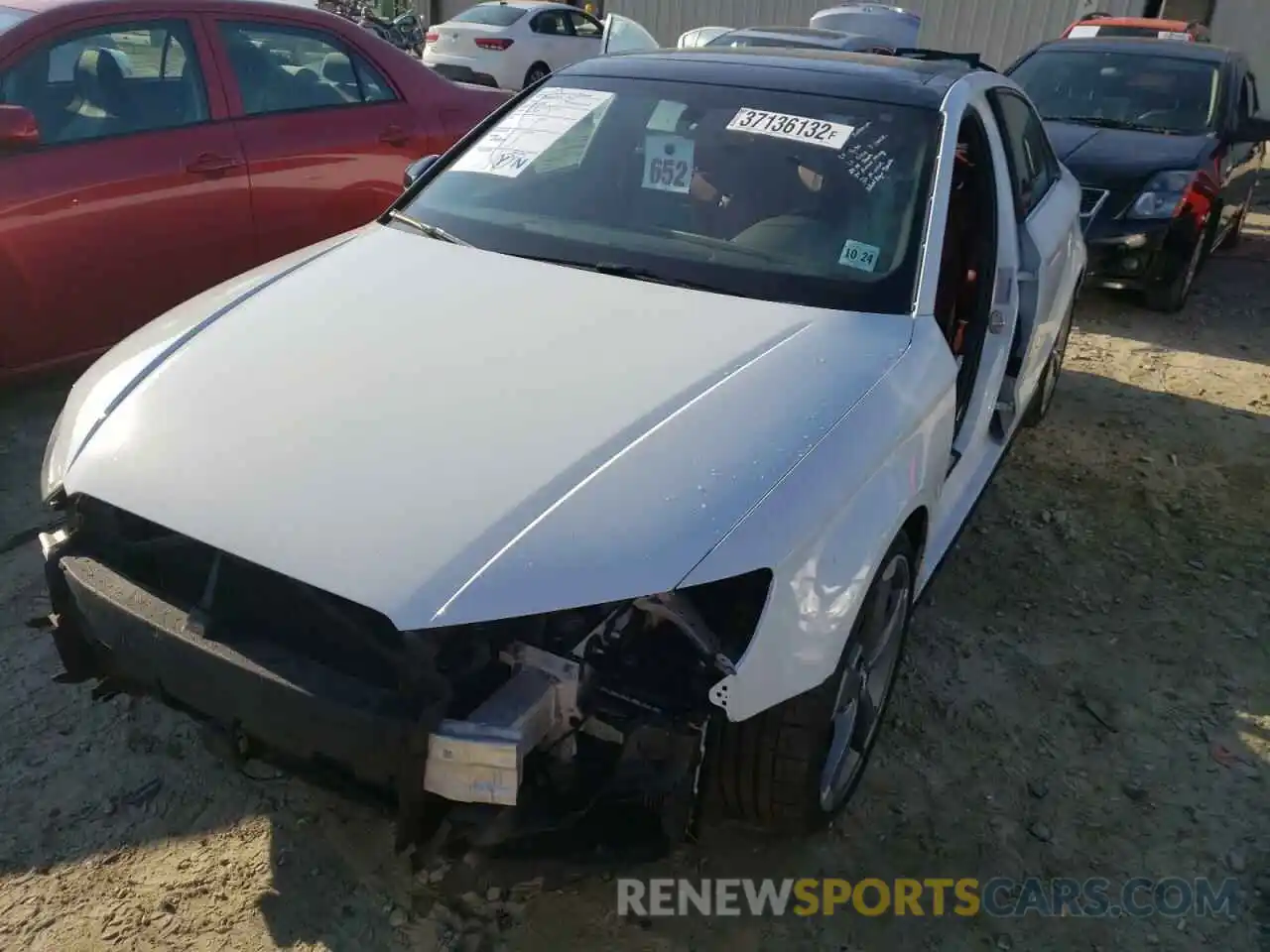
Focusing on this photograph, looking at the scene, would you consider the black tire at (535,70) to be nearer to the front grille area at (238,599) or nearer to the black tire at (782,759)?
the front grille area at (238,599)

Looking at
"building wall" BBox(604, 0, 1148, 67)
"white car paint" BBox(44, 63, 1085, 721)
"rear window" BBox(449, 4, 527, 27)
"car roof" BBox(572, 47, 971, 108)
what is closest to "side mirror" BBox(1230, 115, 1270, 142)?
"car roof" BBox(572, 47, 971, 108)

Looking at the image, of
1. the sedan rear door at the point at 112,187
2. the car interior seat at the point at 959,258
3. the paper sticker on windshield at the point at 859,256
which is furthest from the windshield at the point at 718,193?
the sedan rear door at the point at 112,187

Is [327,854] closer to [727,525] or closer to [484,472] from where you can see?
[484,472]

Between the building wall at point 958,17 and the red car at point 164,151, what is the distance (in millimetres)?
11701

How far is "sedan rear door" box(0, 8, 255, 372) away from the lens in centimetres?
A: 388

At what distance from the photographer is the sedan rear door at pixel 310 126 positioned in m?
4.48

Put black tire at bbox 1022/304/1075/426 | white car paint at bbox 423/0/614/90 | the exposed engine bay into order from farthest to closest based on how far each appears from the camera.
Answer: white car paint at bbox 423/0/614/90
black tire at bbox 1022/304/1075/426
the exposed engine bay

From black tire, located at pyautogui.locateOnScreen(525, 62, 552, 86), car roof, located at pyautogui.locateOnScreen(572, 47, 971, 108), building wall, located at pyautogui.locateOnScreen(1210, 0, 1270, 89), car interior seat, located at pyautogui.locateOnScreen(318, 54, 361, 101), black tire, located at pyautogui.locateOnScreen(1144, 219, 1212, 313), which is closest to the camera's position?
car roof, located at pyautogui.locateOnScreen(572, 47, 971, 108)

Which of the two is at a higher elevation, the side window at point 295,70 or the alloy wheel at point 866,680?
the side window at point 295,70

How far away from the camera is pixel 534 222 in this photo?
2.90 m

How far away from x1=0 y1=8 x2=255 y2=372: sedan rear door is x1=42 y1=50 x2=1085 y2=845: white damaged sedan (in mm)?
1537

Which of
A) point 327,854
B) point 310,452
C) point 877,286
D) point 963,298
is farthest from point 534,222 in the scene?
point 327,854

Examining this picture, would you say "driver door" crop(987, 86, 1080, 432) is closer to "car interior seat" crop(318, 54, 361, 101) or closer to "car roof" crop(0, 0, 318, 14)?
"car interior seat" crop(318, 54, 361, 101)

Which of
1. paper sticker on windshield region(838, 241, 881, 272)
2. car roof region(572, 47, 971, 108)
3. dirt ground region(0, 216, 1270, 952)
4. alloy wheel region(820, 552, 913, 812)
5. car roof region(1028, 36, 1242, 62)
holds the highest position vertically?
car roof region(572, 47, 971, 108)
